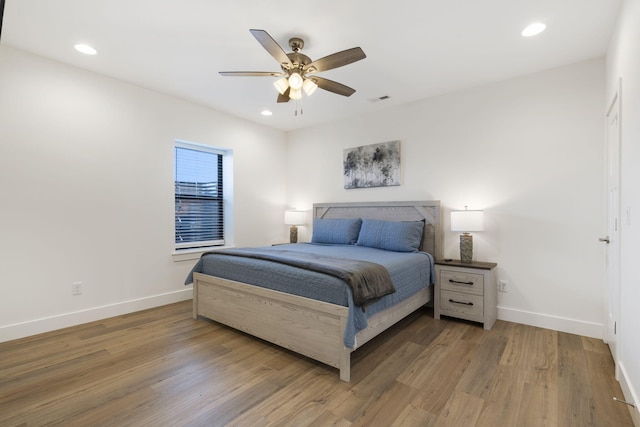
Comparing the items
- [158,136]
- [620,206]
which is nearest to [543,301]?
[620,206]

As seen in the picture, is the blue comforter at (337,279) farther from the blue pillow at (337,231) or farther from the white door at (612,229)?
the white door at (612,229)

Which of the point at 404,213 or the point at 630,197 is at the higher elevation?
the point at 630,197

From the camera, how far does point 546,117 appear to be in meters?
3.08

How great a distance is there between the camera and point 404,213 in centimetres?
399

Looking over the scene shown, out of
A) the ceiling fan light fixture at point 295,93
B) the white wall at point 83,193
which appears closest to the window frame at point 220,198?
the white wall at point 83,193

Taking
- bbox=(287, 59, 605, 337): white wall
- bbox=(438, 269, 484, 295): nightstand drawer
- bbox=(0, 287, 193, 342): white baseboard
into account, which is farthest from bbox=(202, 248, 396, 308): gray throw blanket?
bbox=(0, 287, 193, 342): white baseboard

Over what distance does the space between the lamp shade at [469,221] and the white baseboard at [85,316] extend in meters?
3.35

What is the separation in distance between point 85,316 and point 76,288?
301mm

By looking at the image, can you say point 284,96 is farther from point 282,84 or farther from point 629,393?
point 629,393

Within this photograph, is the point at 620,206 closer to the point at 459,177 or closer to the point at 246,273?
the point at 459,177

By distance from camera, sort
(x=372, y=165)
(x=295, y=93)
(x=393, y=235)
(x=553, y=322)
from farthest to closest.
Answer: (x=372, y=165) → (x=393, y=235) → (x=553, y=322) → (x=295, y=93)

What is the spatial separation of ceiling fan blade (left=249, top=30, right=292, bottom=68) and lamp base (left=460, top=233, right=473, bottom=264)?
248cm

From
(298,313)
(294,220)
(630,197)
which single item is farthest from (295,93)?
(294,220)

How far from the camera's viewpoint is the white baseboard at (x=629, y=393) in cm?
166
